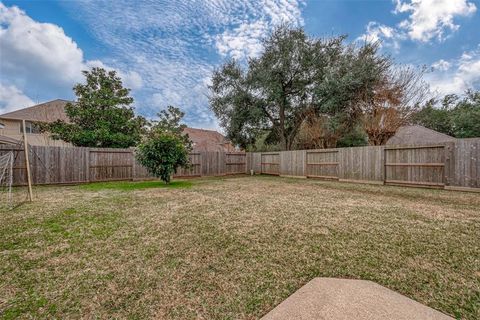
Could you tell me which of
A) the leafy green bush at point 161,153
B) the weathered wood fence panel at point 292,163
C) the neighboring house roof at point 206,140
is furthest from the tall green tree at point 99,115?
the neighboring house roof at point 206,140

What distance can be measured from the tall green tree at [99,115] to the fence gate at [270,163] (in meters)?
8.14

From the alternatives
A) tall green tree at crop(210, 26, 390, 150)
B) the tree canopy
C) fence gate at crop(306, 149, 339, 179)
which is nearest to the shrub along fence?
fence gate at crop(306, 149, 339, 179)

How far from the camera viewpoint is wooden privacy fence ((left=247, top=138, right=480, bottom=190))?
5.94 m

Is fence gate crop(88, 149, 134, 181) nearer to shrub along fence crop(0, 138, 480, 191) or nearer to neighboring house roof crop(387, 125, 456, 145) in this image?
shrub along fence crop(0, 138, 480, 191)

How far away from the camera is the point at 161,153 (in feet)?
25.4

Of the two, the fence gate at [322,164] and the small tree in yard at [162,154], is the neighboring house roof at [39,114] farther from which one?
the fence gate at [322,164]

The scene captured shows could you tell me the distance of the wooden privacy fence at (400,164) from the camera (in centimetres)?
594

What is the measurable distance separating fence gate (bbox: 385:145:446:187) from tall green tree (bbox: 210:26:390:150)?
4.55m

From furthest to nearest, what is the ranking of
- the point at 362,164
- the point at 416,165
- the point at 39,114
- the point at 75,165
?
the point at 39,114, the point at 75,165, the point at 362,164, the point at 416,165

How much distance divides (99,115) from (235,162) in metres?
8.33

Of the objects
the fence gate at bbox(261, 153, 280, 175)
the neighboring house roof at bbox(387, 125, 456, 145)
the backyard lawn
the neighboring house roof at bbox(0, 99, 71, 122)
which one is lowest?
the backyard lawn

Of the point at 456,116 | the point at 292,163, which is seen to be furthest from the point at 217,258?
the point at 456,116

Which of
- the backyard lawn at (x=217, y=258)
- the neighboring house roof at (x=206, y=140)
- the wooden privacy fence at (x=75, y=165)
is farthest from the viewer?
the neighboring house roof at (x=206, y=140)

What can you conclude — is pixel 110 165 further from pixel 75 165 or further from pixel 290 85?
pixel 290 85
